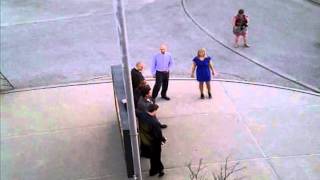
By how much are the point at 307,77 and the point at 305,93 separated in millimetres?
1204

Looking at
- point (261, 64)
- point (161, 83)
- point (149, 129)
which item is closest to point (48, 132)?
point (161, 83)

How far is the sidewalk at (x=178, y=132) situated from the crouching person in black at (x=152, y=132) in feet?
1.95

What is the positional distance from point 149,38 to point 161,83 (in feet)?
15.2

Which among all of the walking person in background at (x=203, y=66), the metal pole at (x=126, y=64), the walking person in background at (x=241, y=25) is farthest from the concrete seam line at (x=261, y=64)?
the metal pole at (x=126, y=64)

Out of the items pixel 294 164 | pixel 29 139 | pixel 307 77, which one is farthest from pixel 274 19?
pixel 29 139

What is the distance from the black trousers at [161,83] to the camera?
1135cm

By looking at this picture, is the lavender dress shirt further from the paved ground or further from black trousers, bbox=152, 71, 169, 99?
the paved ground

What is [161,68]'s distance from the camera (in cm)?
1120

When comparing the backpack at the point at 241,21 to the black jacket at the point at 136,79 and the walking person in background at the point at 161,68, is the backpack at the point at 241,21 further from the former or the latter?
the black jacket at the point at 136,79

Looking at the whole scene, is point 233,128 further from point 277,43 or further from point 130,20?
point 130,20

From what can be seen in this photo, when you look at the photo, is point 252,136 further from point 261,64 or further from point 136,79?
point 261,64

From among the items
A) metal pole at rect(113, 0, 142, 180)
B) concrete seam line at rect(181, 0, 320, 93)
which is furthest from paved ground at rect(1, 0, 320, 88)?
metal pole at rect(113, 0, 142, 180)

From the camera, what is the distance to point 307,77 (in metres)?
12.8

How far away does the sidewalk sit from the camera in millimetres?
9359
